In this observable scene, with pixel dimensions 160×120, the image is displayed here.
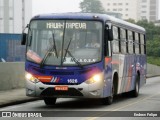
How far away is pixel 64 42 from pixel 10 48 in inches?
402

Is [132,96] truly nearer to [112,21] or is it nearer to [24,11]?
[112,21]

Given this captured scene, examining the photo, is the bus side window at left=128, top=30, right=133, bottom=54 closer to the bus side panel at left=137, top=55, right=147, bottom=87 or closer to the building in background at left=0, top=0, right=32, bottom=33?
the bus side panel at left=137, top=55, right=147, bottom=87

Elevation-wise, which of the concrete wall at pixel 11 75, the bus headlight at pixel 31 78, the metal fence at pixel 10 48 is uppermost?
the bus headlight at pixel 31 78

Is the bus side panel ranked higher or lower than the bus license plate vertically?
lower

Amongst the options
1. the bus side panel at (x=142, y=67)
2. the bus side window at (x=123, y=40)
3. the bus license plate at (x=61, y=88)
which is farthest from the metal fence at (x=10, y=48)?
the bus license plate at (x=61, y=88)

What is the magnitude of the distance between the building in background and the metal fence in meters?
76.7

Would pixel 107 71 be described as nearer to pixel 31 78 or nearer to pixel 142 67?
pixel 31 78

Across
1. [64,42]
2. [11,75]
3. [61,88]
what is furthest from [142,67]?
[61,88]

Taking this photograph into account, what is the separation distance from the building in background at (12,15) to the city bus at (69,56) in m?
86.9

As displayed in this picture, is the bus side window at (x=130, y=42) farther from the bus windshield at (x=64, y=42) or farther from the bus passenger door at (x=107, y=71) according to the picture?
the bus windshield at (x=64, y=42)

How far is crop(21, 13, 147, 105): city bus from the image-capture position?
15.8m

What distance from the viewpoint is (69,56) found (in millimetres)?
15898

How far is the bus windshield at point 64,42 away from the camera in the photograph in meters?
15.9

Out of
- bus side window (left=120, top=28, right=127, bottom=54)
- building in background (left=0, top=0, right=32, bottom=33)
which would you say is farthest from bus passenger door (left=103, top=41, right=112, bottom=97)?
building in background (left=0, top=0, right=32, bottom=33)
